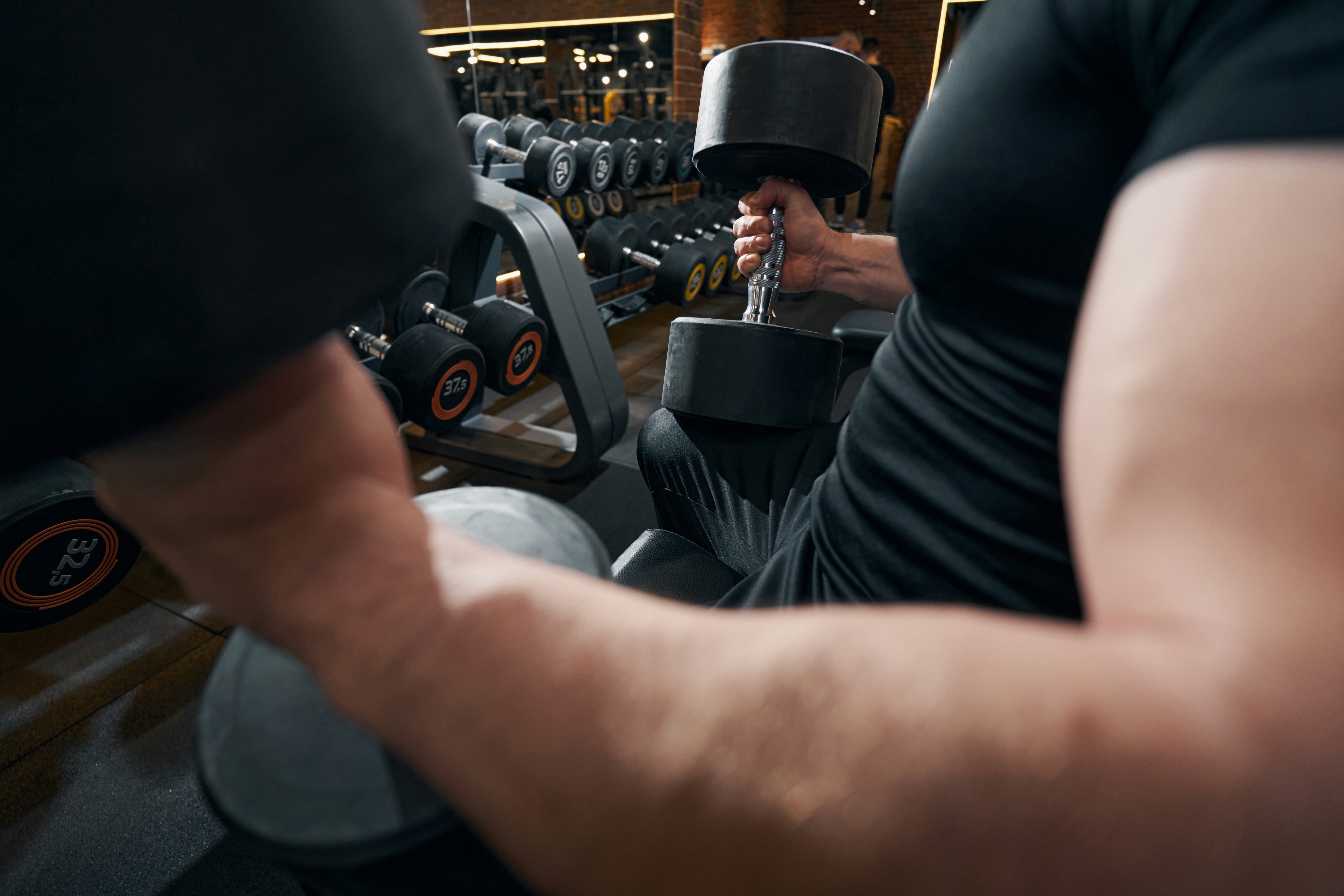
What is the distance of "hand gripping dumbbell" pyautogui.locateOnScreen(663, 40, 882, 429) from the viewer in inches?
31.9

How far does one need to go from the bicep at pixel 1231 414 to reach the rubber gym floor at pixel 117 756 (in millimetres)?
1102

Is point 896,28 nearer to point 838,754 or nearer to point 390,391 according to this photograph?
point 390,391

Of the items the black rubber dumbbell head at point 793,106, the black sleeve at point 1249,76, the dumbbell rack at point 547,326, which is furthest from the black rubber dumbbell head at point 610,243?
the black sleeve at point 1249,76

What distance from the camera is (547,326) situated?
5.73 ft

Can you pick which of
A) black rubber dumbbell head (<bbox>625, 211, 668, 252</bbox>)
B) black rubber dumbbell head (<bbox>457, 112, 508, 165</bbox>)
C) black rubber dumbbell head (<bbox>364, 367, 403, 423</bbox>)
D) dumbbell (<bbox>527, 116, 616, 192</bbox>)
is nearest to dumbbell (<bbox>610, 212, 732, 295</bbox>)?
black rubber dumbbell head (<bbox>625, 211, 668, 252</bbox>)

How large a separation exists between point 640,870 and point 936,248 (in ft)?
1.18

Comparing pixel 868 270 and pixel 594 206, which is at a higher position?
pixel 868 270

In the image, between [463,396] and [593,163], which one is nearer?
[463,396]

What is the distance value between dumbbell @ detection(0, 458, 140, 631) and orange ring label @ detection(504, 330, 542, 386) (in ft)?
2.85

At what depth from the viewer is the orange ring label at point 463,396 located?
159cm

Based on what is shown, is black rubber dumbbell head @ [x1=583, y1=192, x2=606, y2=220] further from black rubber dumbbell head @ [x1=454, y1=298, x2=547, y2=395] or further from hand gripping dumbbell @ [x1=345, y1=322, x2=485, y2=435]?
hand gripping dumbbell @ [x1=345, y1=322, x2=485, y2=435]

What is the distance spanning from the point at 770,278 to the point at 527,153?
1625 millimetres

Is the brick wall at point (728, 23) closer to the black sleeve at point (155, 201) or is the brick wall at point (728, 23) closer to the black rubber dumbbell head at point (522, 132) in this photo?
the black rubber dumbbell head at point (522, 132)

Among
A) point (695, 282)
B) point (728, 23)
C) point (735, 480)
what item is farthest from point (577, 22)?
point (735, 480)
